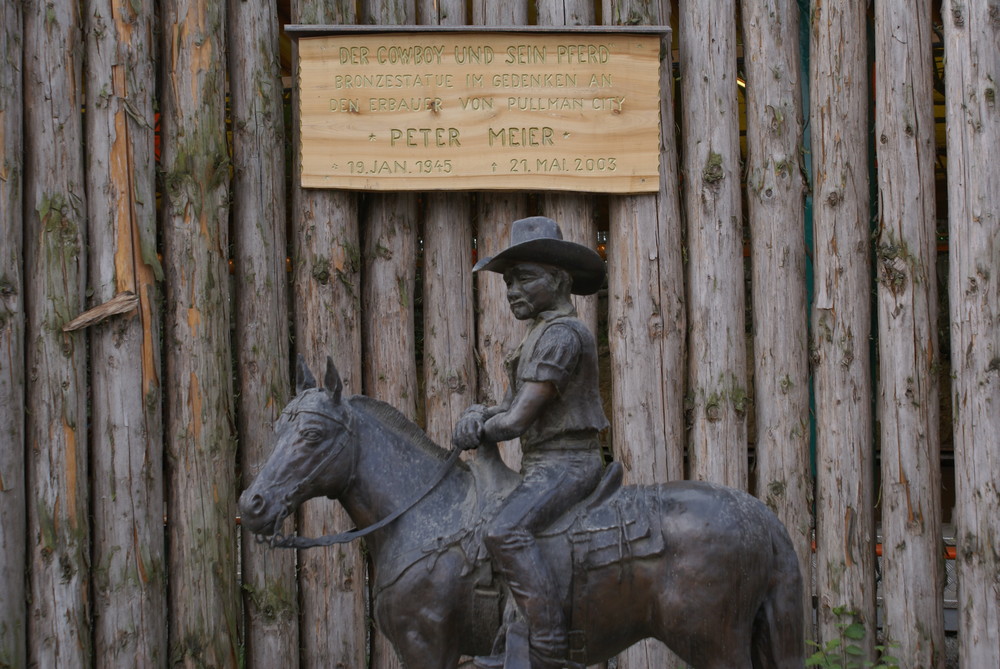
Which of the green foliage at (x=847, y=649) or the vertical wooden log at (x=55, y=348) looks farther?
the green foliage at (x=847, y=649)

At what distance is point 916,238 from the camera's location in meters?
5.54

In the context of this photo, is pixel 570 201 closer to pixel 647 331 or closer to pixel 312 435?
pixel 647 331

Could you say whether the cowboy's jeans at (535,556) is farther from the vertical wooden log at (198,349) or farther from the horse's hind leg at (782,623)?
the vertical wooden log at (198,349)

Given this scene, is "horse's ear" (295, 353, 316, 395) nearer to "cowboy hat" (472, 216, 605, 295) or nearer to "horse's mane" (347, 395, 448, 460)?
"horse's mane" (347, 395, 448, 460)

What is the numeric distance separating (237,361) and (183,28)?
174 cm

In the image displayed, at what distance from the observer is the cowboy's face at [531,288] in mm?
4137

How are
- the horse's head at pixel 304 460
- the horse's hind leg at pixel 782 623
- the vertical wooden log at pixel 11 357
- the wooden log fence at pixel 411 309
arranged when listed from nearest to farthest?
1. the horse's head at pixel 304 460
2. the horse's hind leg at pixel 782 623
3. the vertical wooden log at pixel 11 357
4. the wooden log fence at pixel 411 309

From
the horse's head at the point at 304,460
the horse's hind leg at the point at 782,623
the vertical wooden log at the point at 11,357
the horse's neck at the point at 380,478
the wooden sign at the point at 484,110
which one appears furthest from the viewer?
the wooden sign at the point at 484,110

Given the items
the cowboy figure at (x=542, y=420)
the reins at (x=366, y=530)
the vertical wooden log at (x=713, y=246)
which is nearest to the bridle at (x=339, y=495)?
the reins at (x=366, y=530)

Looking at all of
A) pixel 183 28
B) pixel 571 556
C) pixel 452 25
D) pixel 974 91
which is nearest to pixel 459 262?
pixel 452 25

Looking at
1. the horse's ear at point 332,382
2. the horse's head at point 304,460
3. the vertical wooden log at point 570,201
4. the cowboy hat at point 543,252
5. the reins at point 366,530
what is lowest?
the reins at point 366,530

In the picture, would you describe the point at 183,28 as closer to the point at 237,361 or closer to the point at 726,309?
the point at 237,361

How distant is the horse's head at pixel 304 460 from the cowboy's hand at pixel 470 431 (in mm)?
390

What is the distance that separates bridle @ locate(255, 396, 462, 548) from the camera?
153 inches
